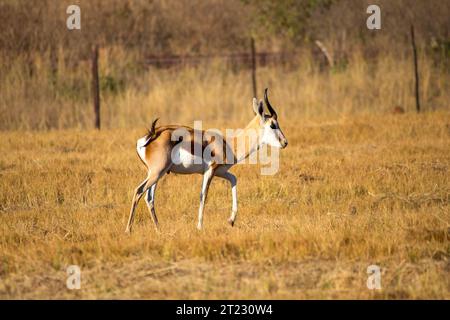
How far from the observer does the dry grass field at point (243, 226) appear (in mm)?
7840

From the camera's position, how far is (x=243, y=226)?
10.5m

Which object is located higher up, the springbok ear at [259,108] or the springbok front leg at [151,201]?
the springbok ear at [259,108]

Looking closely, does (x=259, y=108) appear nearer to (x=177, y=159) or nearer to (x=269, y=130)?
(x=269, y=130)

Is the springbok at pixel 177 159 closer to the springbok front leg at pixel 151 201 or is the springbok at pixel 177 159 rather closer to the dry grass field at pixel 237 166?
the springbok front leg at pixel 151 201

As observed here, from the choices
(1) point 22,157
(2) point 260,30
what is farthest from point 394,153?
(2) point 260,30

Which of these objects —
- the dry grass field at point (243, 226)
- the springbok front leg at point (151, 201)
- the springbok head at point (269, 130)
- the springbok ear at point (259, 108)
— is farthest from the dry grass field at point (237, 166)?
the springbok ear at point (259, 108)

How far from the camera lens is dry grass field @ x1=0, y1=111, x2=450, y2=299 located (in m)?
7.84

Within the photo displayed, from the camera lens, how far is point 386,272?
26.6 ft

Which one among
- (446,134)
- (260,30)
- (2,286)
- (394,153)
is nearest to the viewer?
(2,286)

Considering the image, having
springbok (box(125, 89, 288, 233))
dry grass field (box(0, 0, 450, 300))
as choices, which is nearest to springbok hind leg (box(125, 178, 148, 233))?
springbok (box(125, 89, 288, 233))
